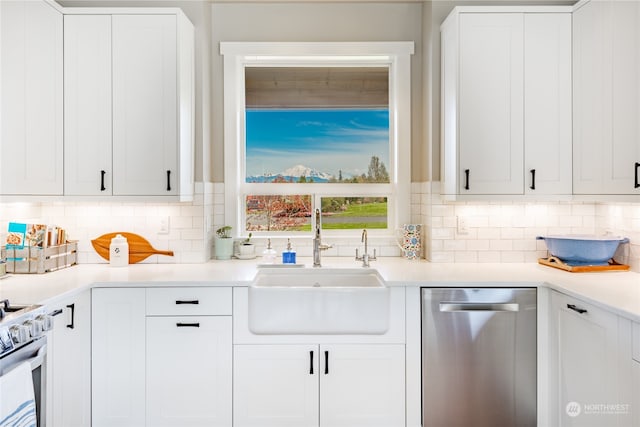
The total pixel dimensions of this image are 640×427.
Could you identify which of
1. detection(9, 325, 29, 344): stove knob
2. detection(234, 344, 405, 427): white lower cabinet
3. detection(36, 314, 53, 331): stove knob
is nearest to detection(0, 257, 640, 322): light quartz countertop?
detection(36, 314, 53, 331): stove knob

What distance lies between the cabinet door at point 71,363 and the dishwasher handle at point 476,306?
1.82 metres

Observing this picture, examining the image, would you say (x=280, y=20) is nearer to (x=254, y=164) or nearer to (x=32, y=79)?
(x=254, y=164)

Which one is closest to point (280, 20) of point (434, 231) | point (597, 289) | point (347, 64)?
point (347, 64)

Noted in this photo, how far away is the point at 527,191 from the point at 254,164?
183 cm

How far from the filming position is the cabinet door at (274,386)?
2299mm

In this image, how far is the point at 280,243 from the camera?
317 centimetres

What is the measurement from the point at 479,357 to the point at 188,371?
1.50 meters

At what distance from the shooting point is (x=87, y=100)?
263cm

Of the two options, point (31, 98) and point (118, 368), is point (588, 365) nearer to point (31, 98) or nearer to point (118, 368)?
point (118, 368)

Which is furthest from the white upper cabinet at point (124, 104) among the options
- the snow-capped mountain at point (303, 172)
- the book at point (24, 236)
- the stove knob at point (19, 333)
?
the stove knob at point (19, 333)

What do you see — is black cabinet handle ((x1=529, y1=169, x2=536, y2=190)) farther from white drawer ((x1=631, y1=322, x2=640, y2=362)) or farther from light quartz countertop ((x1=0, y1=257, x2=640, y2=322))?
white drawer ((x1=631, y1=322, x2=640, y2=362))

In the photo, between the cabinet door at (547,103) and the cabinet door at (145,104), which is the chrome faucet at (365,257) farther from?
the cabinet door at (145,104)

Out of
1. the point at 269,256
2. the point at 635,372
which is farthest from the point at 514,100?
the point at 269,256

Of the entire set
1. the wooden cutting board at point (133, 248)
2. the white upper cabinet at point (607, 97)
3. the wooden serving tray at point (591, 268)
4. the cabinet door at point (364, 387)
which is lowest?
the cabinet door at point (364, 387)
